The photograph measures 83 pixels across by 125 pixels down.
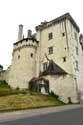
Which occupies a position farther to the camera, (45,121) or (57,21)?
(57,21)

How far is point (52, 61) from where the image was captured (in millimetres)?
37812

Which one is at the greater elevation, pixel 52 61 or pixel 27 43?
pixel 27 43

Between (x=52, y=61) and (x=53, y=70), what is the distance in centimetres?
295

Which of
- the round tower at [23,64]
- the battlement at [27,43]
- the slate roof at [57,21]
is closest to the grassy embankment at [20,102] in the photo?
the round tower at [23,64]

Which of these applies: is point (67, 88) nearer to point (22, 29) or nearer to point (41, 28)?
point (41, 28)

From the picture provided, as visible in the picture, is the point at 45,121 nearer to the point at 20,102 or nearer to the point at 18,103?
the point at 18,103

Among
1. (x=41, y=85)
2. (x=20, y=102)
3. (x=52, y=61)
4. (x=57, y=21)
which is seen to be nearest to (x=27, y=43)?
(x=52, y=61)

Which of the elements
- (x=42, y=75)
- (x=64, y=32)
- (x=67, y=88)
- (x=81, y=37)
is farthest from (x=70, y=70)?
(x=81, y=37)

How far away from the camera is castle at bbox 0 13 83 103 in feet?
112

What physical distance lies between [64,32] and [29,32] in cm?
1298

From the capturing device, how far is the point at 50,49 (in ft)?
130

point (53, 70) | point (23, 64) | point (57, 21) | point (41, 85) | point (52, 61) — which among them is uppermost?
point (57, 21)

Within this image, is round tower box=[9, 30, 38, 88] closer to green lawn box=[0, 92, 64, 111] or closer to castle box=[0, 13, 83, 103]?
castle box=[0, 13, 83, 103]

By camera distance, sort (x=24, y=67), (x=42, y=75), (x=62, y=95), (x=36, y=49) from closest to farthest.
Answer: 1. (x=62, y=95)
2. (x=42, y=75)
3. (x=24, y=67)
4. (x=36, y=49)
